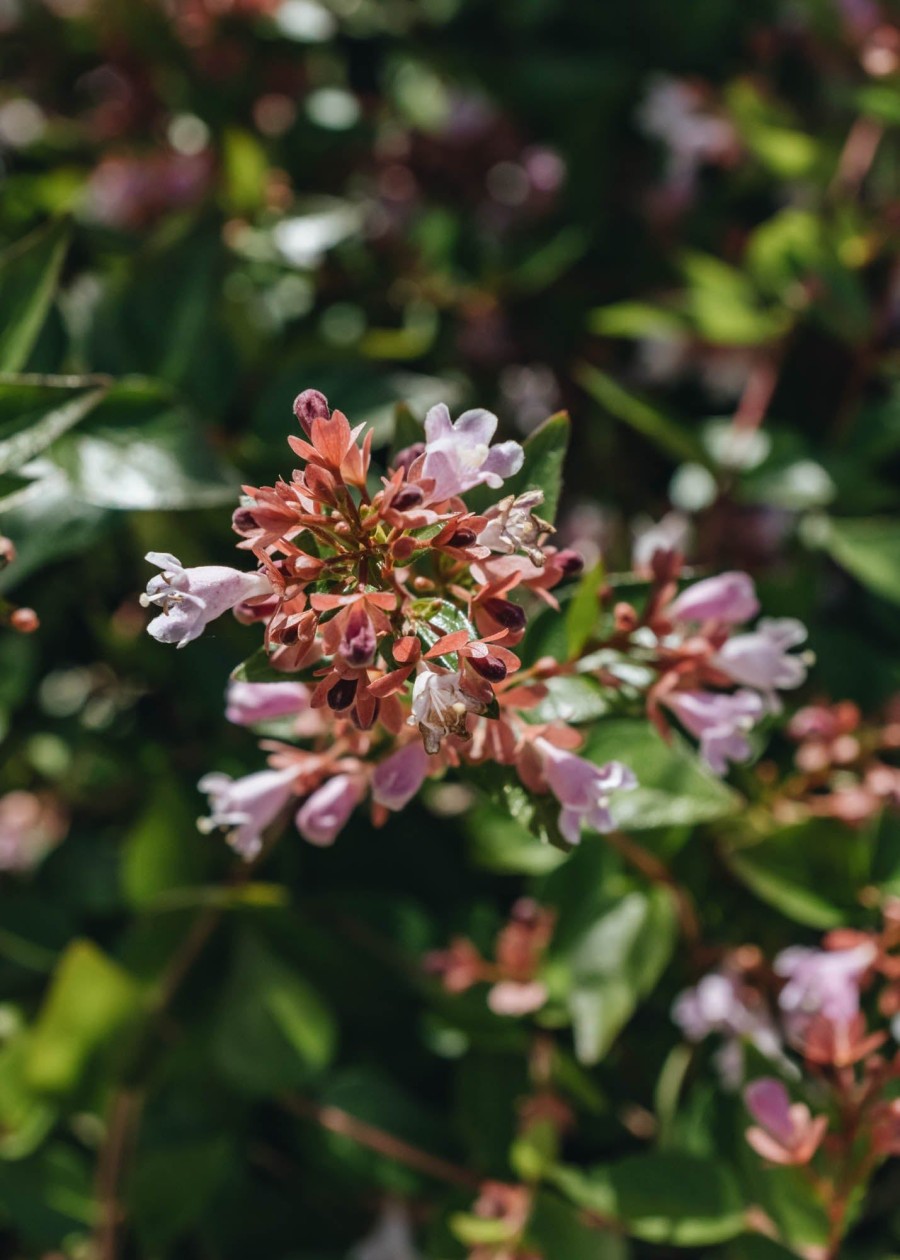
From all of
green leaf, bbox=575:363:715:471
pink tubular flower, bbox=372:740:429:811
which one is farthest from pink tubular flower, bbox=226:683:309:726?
green leaf, bbox=575:363:715:471

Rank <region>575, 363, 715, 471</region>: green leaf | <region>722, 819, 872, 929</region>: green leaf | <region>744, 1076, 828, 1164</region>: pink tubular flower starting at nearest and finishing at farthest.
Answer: <region>744, 1076, 828, 1164</region>: pink tubular flower → <region>722, 819, 872, 929</region>: green leaf → <region>575, 363, 715, 471</region>: green leaf

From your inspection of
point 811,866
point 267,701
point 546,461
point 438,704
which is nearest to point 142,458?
point 267,701

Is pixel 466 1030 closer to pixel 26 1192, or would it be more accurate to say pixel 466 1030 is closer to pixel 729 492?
pixel 26 1192

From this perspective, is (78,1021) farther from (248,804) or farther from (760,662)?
(760,662)

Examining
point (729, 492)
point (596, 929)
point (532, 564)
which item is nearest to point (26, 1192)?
point (596, 929)

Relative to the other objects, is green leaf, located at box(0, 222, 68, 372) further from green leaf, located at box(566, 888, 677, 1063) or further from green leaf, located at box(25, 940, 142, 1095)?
green leaf, located at box(566, 888, 677, 1063)

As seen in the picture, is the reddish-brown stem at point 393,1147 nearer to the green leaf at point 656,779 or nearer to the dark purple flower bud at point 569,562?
the green leaf at point 656,779
